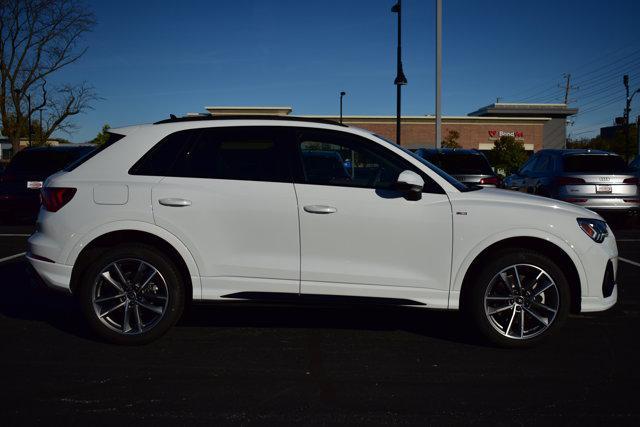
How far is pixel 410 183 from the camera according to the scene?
15.0ft

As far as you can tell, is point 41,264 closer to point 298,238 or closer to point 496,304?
point 298,238

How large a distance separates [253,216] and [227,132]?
794mm

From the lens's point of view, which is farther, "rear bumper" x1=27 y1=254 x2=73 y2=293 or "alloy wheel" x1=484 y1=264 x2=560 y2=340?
"rear bumper" x1=27 y1=254 x2=73 y2=293

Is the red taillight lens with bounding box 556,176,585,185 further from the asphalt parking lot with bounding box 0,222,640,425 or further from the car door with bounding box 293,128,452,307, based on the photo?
the car door with bounding box 293,128,452,307

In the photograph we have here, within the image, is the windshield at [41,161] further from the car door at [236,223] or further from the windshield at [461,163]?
the car door at [236,223]

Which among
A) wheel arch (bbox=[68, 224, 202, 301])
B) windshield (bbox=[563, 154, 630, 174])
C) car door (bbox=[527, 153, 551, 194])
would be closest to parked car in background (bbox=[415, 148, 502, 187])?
car door (bbox=[527, 153, 551, 194])

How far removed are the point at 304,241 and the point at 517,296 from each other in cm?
169

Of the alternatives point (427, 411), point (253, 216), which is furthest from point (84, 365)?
point (427, 411)

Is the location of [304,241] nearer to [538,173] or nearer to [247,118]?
[247,118]

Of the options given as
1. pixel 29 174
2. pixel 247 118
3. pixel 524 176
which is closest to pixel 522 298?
pixel 247 118

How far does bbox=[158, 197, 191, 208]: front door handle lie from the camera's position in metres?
4.78

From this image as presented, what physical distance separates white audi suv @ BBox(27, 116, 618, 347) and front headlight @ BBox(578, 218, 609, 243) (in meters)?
0.01

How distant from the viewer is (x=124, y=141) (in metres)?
5.04

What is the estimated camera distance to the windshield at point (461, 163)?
13.1 m
